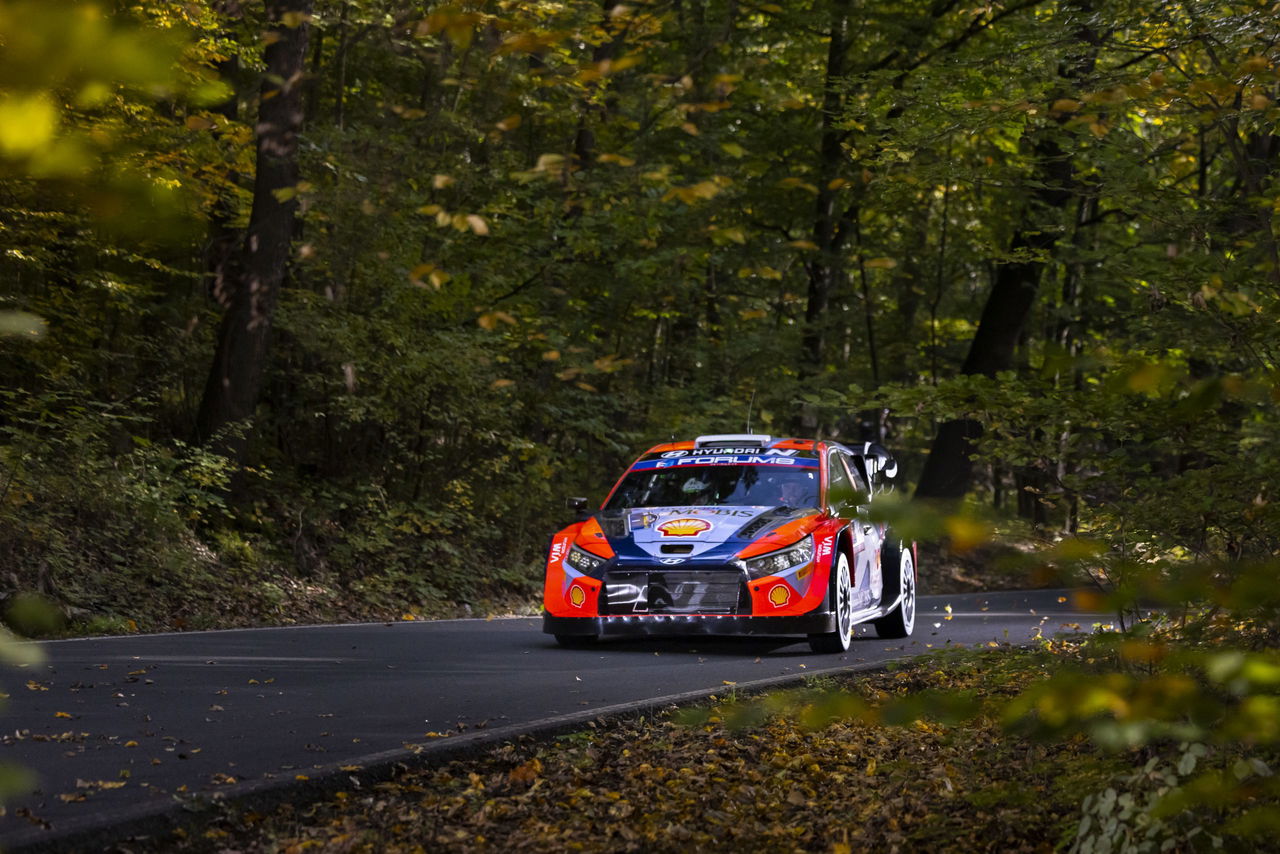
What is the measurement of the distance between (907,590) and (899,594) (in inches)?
24.2

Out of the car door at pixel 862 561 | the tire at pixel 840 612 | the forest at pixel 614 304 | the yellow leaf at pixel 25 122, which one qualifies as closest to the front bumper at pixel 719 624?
the tire at pixel 840 612

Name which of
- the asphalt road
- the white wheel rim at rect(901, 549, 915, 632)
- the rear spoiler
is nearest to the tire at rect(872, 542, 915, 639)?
the white wheel rim at rect(901, 549, 915, 632)

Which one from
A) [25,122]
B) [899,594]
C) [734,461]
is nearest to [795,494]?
[734,461]

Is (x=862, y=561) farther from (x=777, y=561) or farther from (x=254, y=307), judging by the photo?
(x=254, y=307)

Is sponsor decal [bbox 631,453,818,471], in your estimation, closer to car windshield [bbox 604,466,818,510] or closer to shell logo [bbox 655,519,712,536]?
car windshield [bbox 604,466,818,510]

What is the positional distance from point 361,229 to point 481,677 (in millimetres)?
10801

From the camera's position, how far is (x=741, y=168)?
82.2 feet

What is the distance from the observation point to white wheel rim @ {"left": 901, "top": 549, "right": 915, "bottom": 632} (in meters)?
15.0

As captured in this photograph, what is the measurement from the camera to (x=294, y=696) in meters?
9.12

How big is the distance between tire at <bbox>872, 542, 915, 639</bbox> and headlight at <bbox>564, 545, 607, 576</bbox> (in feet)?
10.9

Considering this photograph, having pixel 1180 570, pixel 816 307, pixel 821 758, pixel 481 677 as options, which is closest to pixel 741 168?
pixel 816 307

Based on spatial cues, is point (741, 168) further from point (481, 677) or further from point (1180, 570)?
point (1180, 570)

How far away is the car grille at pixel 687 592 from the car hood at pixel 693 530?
5.1 inches

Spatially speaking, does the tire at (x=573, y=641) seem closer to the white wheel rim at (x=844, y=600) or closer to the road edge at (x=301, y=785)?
the white wheel rim at (x=844, y=600)
